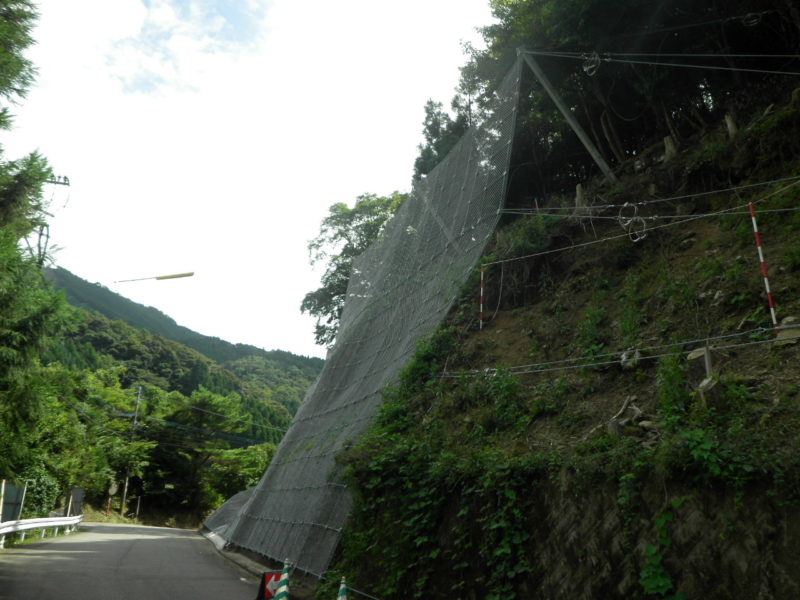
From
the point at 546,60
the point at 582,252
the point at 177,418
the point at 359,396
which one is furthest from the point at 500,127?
the point at 177,418

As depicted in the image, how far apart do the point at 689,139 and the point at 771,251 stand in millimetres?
5864

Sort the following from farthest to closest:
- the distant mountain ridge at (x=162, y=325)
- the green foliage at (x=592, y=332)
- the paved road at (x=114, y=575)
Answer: the distant mountain ridge at (x=162, y=325), the green foliage at (x=592, y=332), the paved road at (x=114, y=575)

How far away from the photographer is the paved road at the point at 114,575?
7.09 metres

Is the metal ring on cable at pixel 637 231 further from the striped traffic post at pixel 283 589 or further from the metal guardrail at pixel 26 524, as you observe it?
the metal guardrail at pixel 26 524

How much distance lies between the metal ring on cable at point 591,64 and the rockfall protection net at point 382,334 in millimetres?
1582

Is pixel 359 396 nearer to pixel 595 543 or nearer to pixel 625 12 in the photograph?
pixel 595 543

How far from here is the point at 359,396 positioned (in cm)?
1194

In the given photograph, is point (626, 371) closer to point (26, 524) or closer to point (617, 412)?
point (617, 412)

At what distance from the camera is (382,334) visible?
1395 centimetres

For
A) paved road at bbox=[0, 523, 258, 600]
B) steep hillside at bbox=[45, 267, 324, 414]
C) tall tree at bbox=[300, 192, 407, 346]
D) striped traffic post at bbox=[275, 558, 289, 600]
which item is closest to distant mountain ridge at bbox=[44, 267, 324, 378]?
steep hillside at bbox=[45, 267, 324, 414]

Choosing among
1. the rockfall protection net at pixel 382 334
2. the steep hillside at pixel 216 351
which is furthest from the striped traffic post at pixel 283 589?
the steep hillside at pixel 216 351

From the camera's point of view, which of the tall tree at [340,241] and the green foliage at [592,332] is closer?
the green foliage at [592,332]

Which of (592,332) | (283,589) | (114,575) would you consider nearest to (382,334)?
(592,332)

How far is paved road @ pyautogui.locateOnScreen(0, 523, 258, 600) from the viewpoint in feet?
23.3
